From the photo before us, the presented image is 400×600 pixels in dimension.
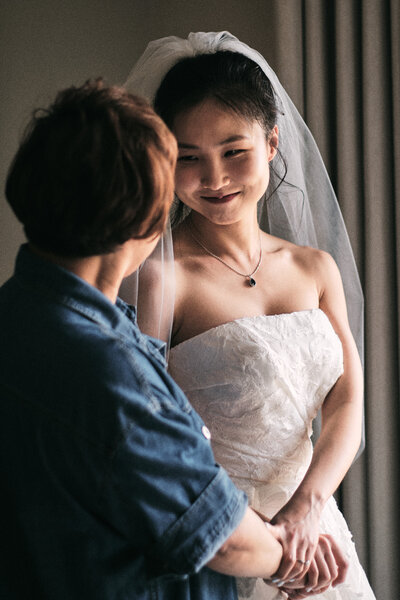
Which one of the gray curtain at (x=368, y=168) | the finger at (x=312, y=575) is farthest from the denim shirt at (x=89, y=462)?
the gray curtain at (x=368, y=168)

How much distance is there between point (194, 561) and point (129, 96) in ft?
1.81

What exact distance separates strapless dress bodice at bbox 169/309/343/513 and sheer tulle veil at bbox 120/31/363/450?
0.11m

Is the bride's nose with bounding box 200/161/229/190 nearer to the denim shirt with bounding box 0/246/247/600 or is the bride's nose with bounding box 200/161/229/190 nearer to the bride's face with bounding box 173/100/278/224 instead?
the bride's face with bounding box 173/100/278/224

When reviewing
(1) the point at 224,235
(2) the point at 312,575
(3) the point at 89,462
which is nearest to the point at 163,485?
(3) the point at 89,462

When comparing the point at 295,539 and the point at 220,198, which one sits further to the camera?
the point at 220,198

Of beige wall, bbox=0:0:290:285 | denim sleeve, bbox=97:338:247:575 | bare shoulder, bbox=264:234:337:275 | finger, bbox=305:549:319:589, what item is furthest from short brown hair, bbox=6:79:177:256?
beige wall, bbox=0:0:290:285

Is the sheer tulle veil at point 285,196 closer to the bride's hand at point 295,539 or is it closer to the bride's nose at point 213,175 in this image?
the bride's nose at point 213,175

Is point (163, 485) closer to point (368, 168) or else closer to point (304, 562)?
point (304, 562)

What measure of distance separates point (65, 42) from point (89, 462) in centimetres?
204

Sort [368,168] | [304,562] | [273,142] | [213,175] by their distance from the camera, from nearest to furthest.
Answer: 1. [304,562]
2. [213,175]
3. [273,142]
4. [368,168]

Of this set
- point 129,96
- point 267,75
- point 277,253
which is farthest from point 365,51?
point 129,96

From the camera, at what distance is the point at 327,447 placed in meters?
1.35

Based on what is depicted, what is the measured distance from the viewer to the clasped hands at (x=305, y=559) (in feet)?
3.37

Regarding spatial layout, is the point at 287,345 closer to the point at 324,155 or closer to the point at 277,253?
the point at 277,253
